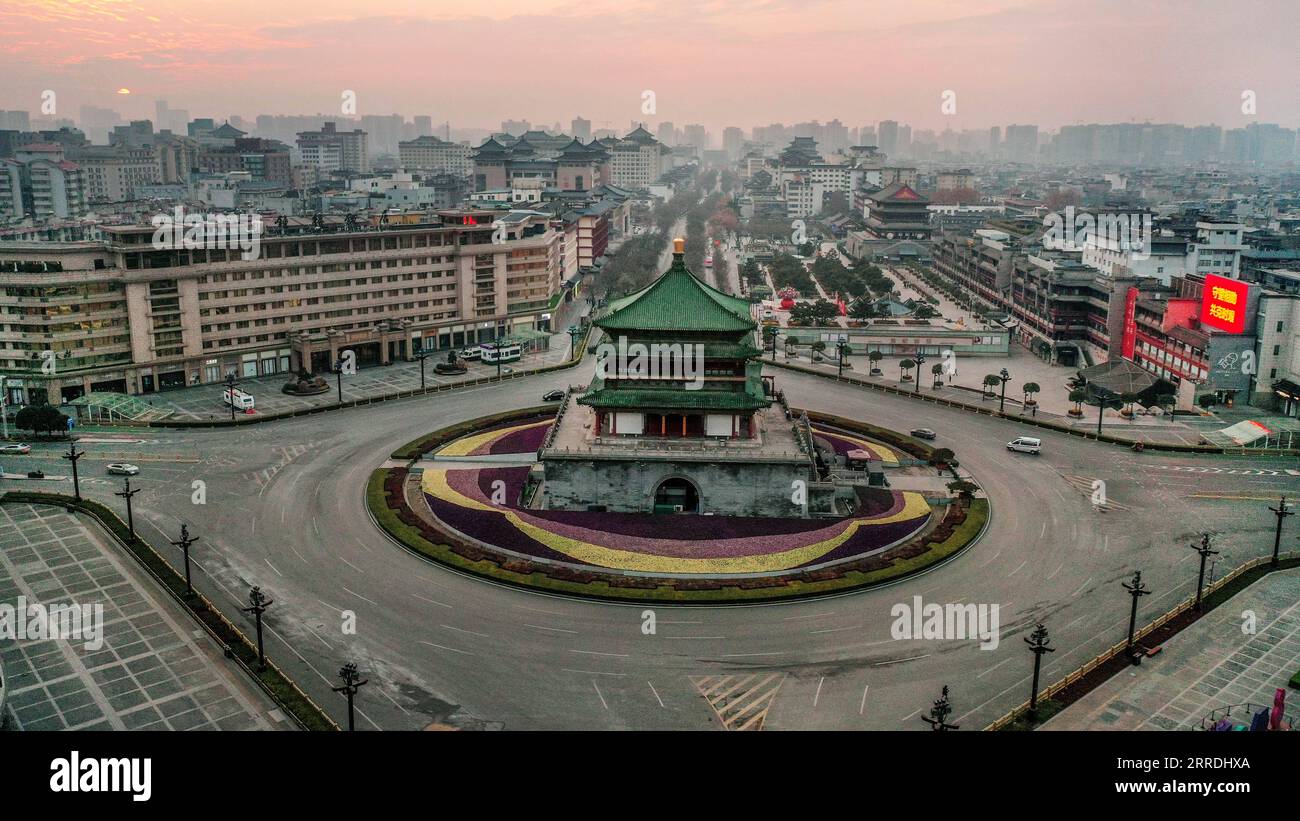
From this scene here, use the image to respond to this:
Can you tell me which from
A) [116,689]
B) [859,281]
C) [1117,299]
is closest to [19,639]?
[116,689]

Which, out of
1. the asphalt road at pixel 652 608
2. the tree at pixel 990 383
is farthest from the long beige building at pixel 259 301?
the tree at pixel 990 383

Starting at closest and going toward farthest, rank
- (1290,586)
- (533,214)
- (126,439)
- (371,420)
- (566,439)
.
A: (1290,586)
(566,439)
(126,439)
(371,420)
(533,214)

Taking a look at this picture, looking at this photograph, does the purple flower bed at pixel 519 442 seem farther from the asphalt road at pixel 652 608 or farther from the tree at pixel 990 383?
the tree at pixel 990 383

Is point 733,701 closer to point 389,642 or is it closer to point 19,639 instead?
point 389,642
